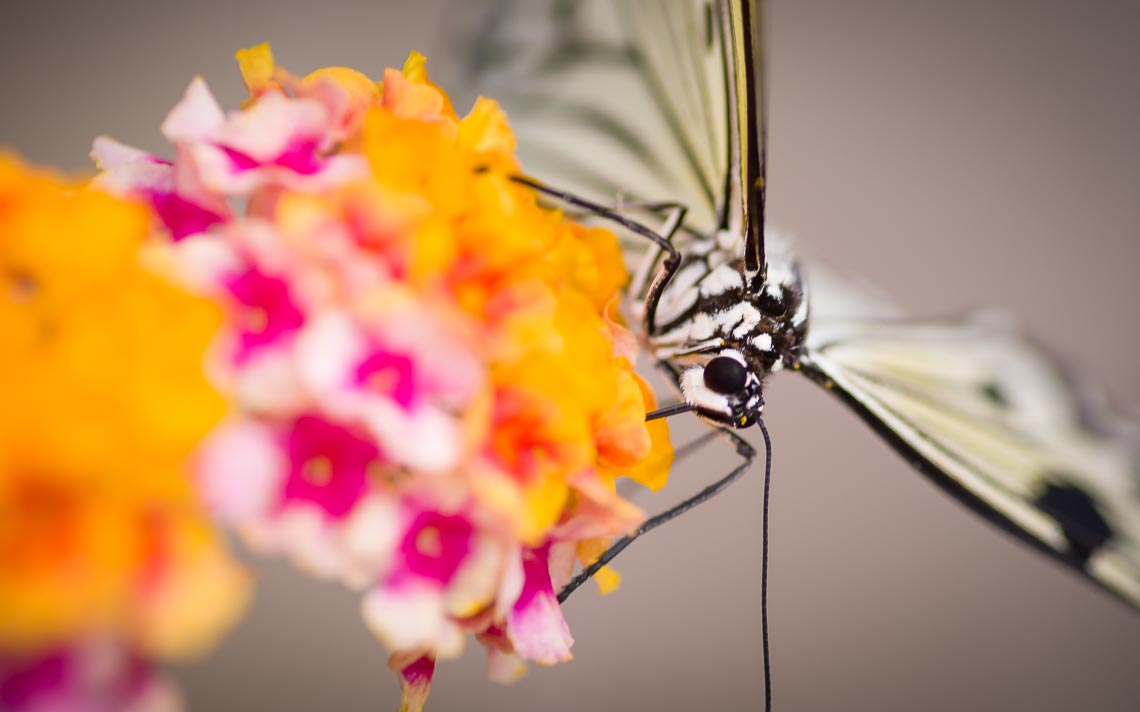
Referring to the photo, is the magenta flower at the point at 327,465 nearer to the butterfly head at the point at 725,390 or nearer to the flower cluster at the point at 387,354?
the flower cluster at the point at 387,354

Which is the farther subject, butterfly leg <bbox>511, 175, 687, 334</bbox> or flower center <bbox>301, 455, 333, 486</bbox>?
butterfly leg <bbox>511, 175, 687, 334</bbox>

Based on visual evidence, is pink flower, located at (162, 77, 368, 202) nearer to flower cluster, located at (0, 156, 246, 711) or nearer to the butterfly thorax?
flower cluster, located at (0, 156, 246, 711)

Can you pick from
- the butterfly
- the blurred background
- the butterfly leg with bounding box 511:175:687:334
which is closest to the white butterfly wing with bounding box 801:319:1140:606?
the butterfly

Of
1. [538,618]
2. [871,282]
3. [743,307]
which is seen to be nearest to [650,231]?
[743,307]

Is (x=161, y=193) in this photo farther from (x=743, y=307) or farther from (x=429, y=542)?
(x=743, y=307)

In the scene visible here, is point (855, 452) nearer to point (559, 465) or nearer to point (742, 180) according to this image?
point (742, 180)

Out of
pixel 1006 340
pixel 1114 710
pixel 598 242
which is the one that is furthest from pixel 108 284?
pixel 1114 710
